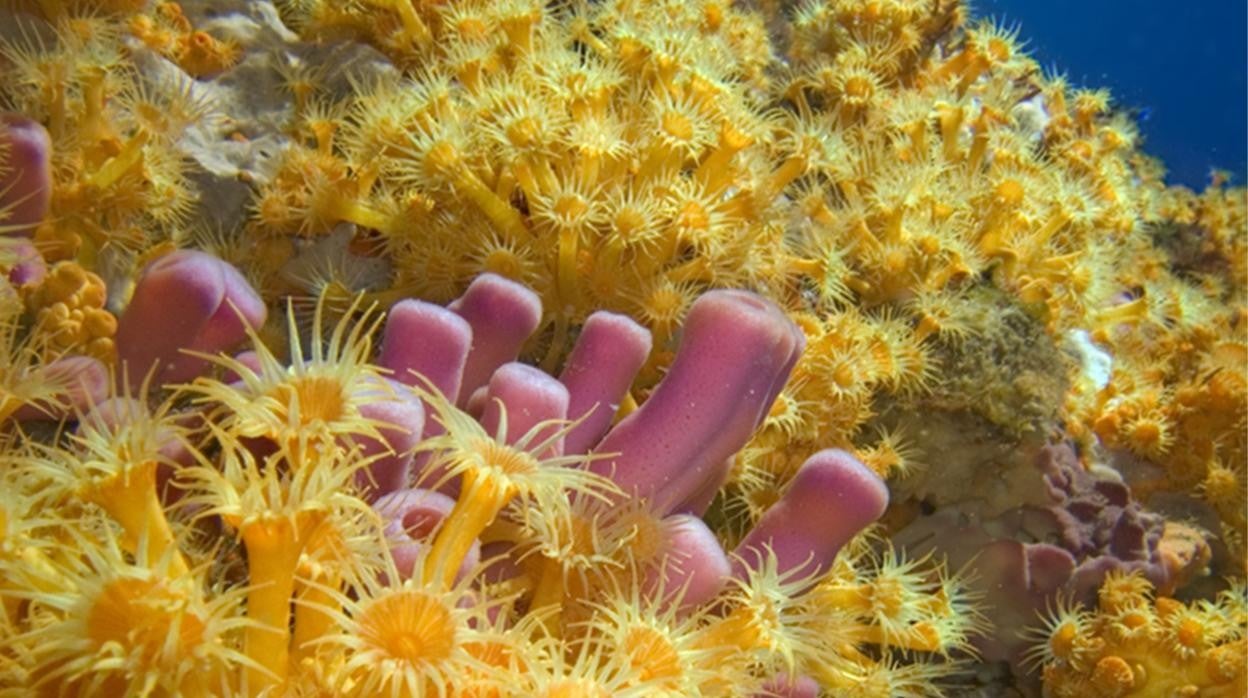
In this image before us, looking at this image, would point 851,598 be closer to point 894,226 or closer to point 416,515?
point 416,515

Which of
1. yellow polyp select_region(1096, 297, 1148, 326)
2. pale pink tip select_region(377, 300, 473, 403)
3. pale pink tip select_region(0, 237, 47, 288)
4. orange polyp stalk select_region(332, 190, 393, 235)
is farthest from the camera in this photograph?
yellow polyp select_region(1096, 297, 1148, 326)

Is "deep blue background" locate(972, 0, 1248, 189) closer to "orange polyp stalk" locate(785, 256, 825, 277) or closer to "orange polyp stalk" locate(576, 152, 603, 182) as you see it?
"orange polyp stalk" locate(785, 256, 825, 277)

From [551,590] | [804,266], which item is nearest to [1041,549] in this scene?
[804,266]

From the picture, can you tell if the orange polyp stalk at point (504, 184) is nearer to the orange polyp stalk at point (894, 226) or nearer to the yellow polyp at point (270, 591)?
the orange polyp stalk at point (894, 226)

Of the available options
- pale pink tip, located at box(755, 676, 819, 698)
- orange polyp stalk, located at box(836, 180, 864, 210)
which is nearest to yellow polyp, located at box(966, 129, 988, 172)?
orange polyp stalk, located at box(836, 180, 864, 210)

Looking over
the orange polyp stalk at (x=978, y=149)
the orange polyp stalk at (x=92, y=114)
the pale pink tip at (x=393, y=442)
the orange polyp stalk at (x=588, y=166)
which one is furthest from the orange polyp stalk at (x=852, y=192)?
the orange polyp stalk at (x=92, y=114)

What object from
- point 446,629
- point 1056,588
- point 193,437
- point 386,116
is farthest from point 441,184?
point 1056,588
